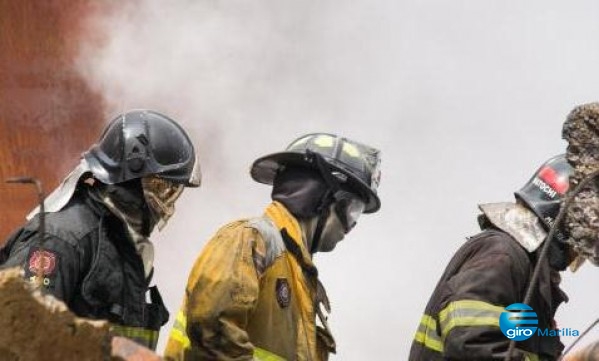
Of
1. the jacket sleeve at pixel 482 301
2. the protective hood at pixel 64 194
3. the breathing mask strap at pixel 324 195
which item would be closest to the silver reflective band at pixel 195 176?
the protective hood at pixel 64 194

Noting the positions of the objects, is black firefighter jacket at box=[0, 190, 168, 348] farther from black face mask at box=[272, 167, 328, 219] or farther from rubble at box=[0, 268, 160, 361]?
rubble at box=[0, 268, 160, 361]

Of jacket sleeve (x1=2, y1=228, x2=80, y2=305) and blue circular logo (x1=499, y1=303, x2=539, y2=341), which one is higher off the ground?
jacket sleeve (x1=2, y1=228, x2=80, y2=305)

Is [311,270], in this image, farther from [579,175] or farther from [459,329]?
[579,175]

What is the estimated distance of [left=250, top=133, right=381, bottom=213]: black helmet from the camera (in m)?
5.93

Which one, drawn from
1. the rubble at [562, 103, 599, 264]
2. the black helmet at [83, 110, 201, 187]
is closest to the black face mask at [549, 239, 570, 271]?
the rubble at [562, 103, 599, 264]

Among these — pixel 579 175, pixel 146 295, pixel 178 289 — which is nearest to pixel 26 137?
pixel 178 289

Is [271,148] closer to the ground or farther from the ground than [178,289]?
farther from the ground

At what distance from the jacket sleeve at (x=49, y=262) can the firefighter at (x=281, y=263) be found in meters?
0.51

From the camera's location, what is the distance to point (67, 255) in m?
5.53

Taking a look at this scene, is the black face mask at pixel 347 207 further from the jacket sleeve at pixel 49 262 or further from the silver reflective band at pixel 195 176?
the jacket sleeve at pixel 49 262

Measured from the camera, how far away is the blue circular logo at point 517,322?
219 inches

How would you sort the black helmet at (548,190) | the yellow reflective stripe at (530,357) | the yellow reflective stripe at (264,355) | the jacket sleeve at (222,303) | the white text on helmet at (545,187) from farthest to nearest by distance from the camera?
the white text on helmet at (545,187) → the black helmet at (548,190) → the yellow reflective stripe at (530,357) → the yellow reflective stripe at (264,355) → the jacket sleeve at (222,303)

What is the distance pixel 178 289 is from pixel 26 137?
2367 mm

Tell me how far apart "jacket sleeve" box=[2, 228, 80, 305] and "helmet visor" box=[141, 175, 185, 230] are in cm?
69
